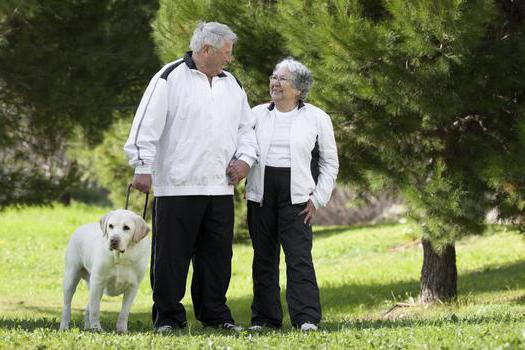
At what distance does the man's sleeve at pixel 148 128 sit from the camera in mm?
5910

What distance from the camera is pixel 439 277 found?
988 cm

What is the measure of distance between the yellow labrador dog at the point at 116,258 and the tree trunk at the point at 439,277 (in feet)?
14.1

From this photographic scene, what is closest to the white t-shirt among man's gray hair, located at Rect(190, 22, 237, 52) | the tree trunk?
man's gray hair, located at Rect(190, 22, 237, 52)

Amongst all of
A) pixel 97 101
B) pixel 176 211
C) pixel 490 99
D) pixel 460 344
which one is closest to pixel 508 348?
pixel 460 344

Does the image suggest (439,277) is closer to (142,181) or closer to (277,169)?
(277,169)

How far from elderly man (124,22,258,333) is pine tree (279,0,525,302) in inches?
73.7

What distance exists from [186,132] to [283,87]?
0.75m

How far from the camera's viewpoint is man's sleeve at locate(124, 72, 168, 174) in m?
5.91

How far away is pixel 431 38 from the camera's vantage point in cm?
770

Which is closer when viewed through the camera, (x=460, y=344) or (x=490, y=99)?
(x=460, y=344)

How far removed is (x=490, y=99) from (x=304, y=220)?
9.97ft

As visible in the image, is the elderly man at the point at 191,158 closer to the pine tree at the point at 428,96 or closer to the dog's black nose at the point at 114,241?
the dog's black nose at the point at 114,241

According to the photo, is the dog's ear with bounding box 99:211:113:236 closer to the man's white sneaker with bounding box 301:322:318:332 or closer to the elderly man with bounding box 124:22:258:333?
the elderly man with bounding box 124:22:258:333

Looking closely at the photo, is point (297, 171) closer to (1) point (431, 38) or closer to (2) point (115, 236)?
(2) point (115, 236)
